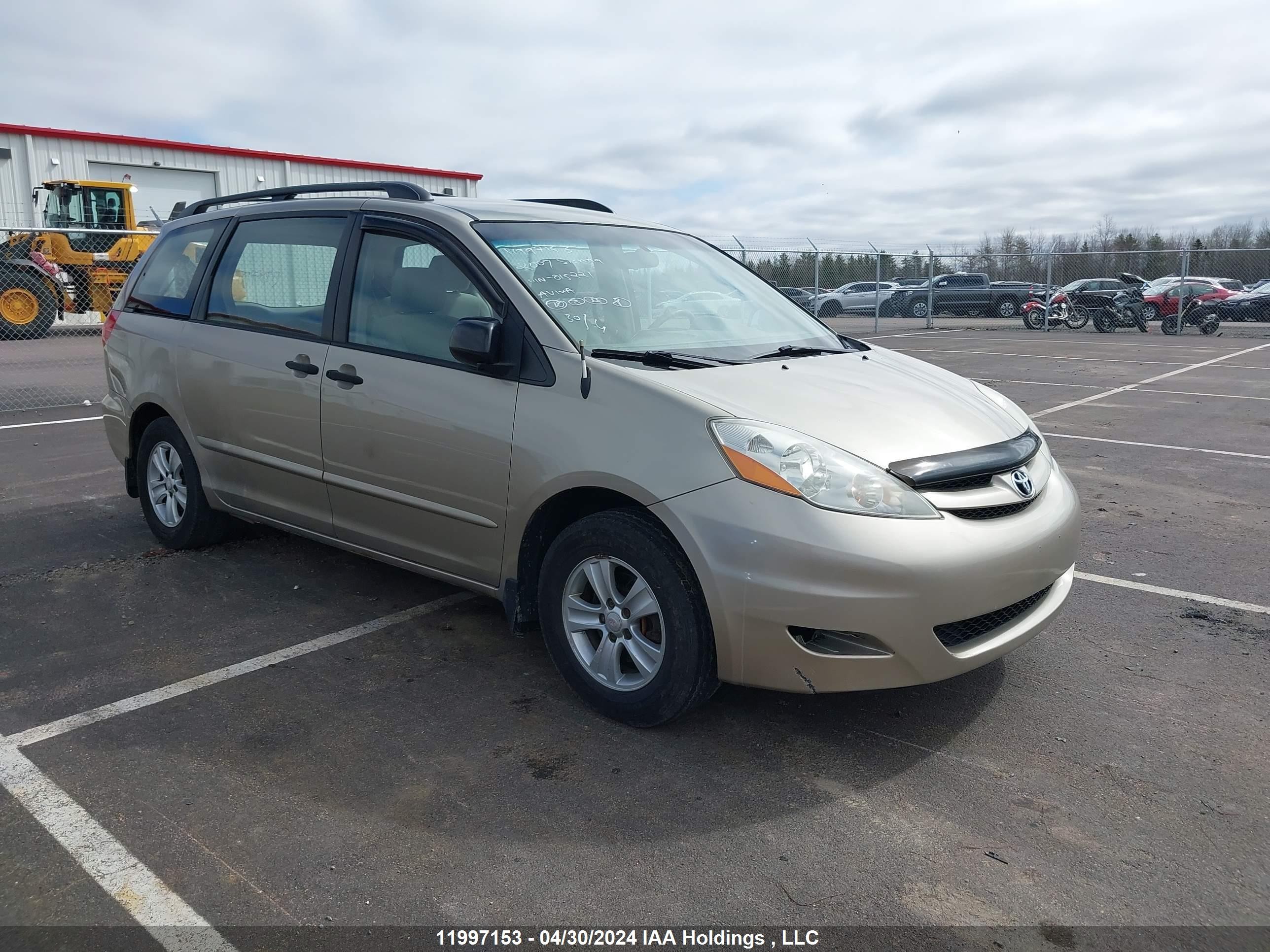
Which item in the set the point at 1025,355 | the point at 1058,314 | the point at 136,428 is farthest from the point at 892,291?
the point at 136,428

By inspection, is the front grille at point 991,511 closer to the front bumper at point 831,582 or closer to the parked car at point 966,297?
the front bumper at point 831,582

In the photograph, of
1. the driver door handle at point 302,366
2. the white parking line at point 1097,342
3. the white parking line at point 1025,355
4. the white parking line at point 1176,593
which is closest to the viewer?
the driver door handle at point 302,366

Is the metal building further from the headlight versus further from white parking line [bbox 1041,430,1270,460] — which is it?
the headlight

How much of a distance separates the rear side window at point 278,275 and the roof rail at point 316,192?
199 millimetres

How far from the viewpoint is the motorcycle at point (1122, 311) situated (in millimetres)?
26109

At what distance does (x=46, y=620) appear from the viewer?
4.39 metres

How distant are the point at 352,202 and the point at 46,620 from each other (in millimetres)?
2259

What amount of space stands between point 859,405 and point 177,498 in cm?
370

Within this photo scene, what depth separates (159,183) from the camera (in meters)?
32.3

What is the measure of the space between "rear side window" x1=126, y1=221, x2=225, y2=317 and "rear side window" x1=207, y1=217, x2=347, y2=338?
196mm

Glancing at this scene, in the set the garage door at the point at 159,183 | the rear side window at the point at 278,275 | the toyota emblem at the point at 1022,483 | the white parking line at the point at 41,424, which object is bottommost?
the white parking line at the point at 41,424

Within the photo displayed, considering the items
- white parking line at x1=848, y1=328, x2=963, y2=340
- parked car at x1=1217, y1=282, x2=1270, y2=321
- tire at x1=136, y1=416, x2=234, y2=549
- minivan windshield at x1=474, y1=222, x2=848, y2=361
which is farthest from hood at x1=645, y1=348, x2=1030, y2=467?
parked car at x1=1217, y1=282, x2=1270, y2=321

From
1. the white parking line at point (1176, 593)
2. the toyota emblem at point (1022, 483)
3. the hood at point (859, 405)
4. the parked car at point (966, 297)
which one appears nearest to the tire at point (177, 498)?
the hood at point (859, 405)

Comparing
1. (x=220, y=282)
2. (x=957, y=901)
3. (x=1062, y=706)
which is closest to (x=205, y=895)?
(x=957, y=901)
